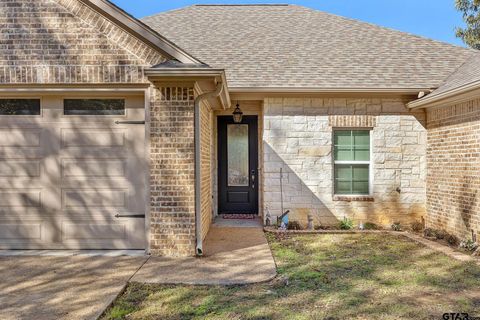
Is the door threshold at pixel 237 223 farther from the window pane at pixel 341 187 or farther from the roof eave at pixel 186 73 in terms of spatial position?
the roof eave at pixel 186 73

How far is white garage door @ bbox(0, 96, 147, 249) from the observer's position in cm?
596

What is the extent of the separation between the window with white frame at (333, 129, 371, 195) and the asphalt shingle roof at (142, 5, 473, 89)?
1.14 metres

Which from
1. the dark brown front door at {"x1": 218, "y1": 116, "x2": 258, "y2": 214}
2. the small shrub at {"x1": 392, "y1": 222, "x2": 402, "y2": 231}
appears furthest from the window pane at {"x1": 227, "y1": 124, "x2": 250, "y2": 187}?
the small shrub at {"x1": 392, "y1": 222, "x2": 402, "y2": 231}

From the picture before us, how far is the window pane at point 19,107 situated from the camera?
6.01 m

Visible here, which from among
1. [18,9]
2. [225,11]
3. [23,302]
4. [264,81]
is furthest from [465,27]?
[23,302]

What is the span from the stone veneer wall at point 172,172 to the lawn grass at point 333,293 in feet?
4.32

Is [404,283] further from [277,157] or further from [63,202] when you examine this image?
[63,202]

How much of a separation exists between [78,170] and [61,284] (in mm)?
2038

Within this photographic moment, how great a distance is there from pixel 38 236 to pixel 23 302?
90.0 inches

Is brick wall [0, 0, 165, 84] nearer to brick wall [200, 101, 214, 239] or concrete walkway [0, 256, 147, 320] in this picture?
brick wall [200, 101, 214, 239]

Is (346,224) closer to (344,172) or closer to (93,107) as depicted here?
(344,172)

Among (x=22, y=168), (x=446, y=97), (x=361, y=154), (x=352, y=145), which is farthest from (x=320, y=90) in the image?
(x=22, y=168)

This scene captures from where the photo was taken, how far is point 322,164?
A: 336 inches

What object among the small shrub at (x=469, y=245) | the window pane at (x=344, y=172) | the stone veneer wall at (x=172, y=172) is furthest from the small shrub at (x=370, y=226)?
the stone veneer wall at (x=172, y=172)
